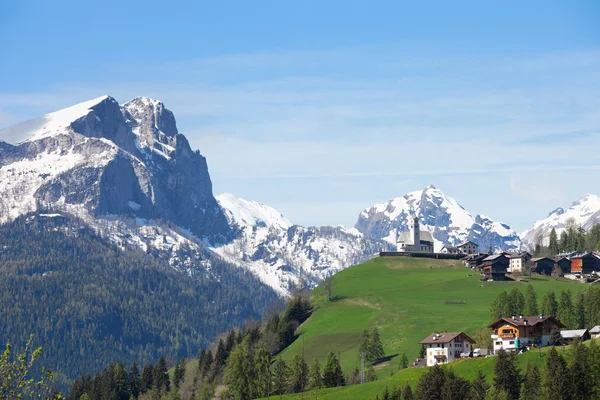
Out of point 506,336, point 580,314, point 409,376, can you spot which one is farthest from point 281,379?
point 580,314

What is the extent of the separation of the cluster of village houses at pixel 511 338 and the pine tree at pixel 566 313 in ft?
27.7

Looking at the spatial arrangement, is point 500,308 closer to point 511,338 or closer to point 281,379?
point 511,338

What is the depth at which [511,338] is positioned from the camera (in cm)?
16675

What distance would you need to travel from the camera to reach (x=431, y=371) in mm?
142250

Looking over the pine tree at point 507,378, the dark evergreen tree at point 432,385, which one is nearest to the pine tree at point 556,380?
the pine tree at point 507,378

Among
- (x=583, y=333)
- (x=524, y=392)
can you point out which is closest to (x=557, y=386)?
(x=524, y=392)

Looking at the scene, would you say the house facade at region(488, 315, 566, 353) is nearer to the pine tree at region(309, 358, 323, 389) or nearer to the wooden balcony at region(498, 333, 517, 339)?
the wooden balcony at region(498, 333, 517, 339)

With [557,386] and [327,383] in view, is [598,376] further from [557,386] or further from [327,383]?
[327,383]

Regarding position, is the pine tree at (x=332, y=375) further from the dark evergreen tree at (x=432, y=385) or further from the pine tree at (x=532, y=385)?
the pine tree at (x=532, y=385)

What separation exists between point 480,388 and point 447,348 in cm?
3376

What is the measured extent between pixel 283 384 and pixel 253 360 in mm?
11166

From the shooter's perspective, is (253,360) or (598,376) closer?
(598,376)

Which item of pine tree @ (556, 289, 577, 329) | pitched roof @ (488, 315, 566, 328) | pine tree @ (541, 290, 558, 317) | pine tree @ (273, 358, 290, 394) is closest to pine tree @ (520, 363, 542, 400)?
pitched roof @ (488, 315, 566, 328)

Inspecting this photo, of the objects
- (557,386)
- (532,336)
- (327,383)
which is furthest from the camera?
(327,383)
